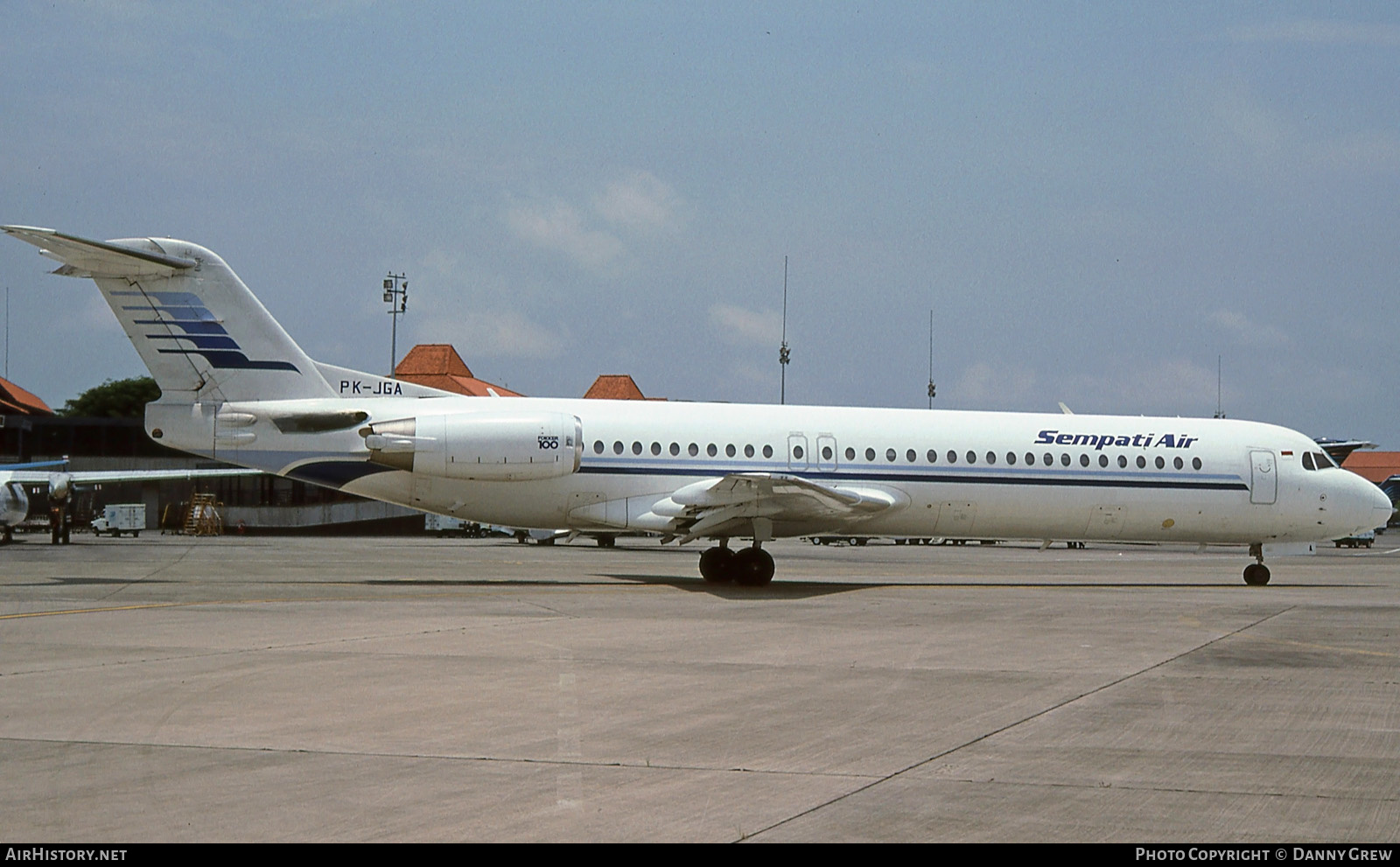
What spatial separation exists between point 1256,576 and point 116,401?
55591 millimetres

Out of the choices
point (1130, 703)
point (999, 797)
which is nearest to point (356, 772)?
point (999, 797)

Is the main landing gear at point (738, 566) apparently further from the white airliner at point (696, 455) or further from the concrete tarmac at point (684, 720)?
the concrete tarmac at point (684, 720)

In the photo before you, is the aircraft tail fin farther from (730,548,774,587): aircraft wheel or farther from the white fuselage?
(730,548,774,587): aircraft wheel

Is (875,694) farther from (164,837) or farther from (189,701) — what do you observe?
(164,837)

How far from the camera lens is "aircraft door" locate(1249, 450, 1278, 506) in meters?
24.3

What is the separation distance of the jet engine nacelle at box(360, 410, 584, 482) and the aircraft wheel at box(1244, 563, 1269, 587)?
13846 mm

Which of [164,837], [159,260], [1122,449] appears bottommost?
[164,837]

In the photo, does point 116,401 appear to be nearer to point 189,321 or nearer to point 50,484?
point 50,484

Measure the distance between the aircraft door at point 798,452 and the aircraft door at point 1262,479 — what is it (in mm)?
9010

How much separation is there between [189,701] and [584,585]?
1306 cm

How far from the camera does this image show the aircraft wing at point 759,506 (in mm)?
20203

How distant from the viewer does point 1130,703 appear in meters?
9.41

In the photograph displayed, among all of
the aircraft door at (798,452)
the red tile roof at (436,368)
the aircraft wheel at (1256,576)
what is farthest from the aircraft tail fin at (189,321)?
the red tile roof at (436,368)

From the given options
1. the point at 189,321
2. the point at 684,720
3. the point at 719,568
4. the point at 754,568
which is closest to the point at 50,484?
the point at 189,321
